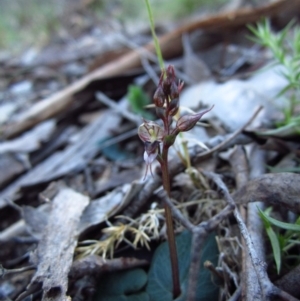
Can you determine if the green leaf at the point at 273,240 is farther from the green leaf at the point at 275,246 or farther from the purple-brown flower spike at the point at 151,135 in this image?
the purple-brown flower spike at the point at 151,135

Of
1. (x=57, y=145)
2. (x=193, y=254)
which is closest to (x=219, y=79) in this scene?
(x=57, y=145)

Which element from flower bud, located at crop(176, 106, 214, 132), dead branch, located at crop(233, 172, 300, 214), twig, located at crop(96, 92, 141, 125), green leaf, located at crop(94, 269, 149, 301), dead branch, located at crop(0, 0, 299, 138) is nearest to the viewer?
flower bud, located at crop(176, 106, 214, 132)

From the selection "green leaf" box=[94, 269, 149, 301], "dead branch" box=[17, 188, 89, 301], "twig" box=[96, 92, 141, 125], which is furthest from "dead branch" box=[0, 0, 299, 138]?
"green leaf" box=[94, 269, 149, 301]

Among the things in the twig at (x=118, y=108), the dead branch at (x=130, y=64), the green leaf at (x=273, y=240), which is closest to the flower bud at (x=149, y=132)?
the green leaf at (x=273, y=240)

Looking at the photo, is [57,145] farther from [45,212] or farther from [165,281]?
[165,281]

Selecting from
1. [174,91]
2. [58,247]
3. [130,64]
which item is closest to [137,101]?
[130,64]

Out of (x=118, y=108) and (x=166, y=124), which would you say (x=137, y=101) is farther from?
(x=166, y=124)

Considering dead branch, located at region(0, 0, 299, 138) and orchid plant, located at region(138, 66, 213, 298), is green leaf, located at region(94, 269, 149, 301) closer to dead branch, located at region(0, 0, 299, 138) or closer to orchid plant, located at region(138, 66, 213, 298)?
orchid plant, located at region(138, 66, 213, 298)
